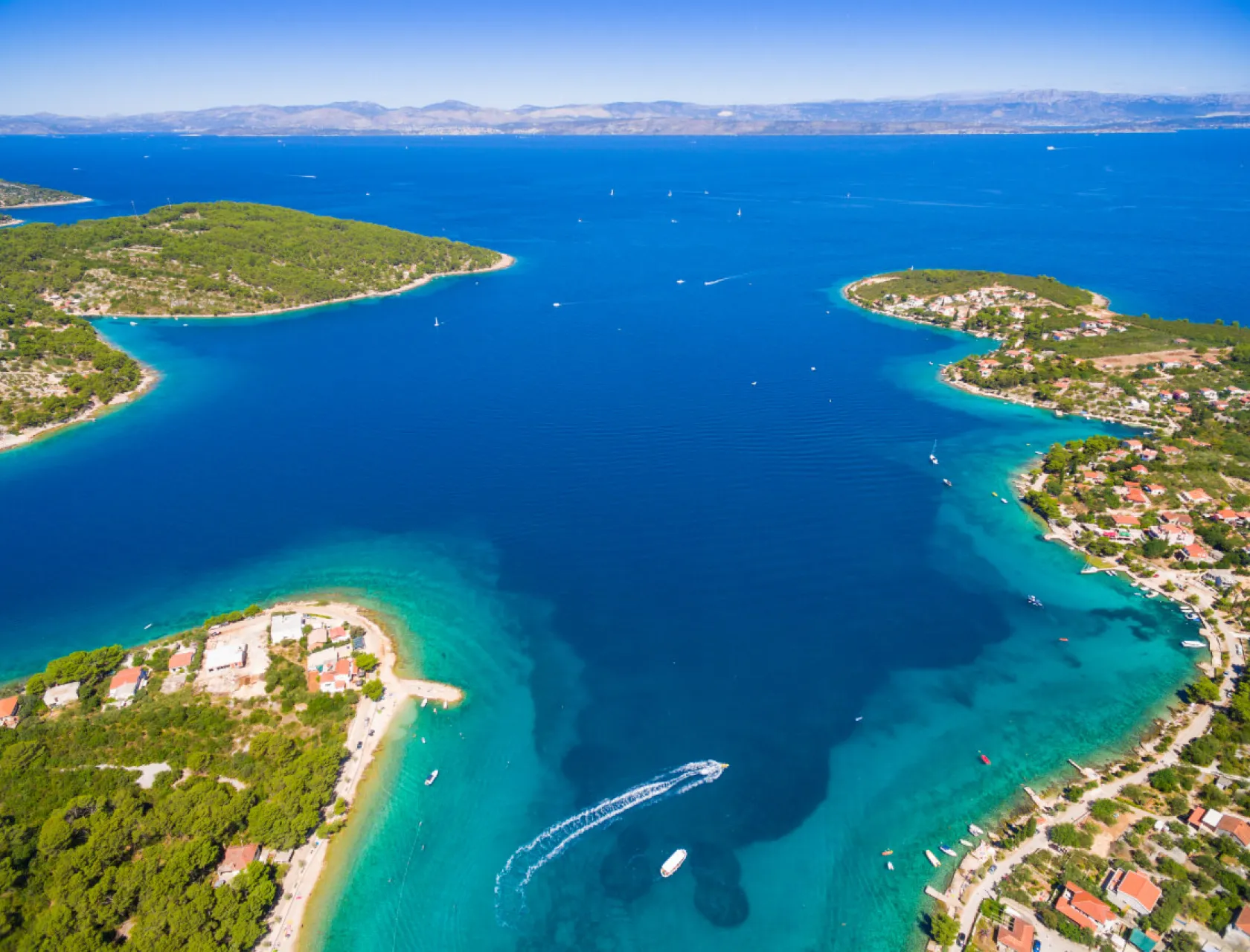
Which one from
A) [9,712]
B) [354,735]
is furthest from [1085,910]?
[9,712]

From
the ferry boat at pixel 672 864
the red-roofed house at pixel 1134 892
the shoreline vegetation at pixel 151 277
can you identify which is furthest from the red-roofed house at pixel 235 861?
the shoreline vegetation at pixel 151 277

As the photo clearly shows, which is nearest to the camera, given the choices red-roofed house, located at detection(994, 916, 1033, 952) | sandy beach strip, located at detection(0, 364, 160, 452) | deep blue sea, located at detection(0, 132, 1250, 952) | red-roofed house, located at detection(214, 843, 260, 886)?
red-roofed house, located at detection(994, 916, 1033, 952)

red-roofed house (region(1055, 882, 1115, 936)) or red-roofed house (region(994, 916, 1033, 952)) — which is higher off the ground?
red-roofed house (region(1055, 882, 1115, 936))

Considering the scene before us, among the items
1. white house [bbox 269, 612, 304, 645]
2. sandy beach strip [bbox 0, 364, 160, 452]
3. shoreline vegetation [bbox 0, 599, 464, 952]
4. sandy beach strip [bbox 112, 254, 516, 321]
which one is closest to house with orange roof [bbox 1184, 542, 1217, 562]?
shoreline vegetation [bbox 0, 599, 464, 952]

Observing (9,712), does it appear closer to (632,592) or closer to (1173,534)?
(632,592)

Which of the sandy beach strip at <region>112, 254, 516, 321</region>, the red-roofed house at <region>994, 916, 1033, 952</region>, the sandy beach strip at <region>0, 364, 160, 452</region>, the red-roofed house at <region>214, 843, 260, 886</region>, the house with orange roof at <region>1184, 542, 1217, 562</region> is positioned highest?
the red-roofed house at <region>214, 843, 260, 886</region>

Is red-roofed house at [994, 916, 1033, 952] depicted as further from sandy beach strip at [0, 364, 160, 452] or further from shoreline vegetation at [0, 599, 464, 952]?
sandy beach strip at [0, 364, 160, 452]
